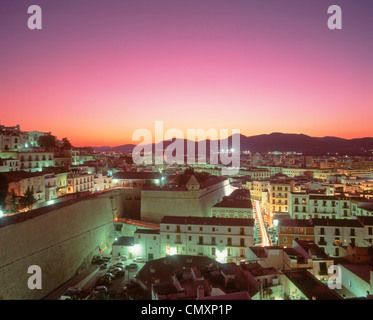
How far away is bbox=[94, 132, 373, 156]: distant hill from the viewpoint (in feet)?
353

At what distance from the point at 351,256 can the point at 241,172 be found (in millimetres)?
35688

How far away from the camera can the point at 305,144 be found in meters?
119

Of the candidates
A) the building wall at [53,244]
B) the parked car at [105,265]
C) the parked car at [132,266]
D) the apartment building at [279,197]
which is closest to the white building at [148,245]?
the parked car at [132,266]

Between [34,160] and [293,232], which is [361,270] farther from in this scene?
[34,160]

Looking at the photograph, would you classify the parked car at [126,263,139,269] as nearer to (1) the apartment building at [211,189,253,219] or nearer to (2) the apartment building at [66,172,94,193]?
(1) the apartment building at [211,189,253,219]

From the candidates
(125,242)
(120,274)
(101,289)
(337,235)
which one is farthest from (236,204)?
(101,289)

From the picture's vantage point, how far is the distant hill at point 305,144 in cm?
10769

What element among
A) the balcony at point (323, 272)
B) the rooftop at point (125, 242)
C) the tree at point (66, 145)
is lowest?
the rooftop at point (125, 242)

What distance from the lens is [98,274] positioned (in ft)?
46.0

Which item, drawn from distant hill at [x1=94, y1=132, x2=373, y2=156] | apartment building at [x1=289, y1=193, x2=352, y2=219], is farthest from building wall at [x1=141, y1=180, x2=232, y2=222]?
distant hill at [x1=94, y1=132, x2=373, y2=156]

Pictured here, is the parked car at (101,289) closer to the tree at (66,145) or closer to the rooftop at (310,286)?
the rooftop at (310,286)
